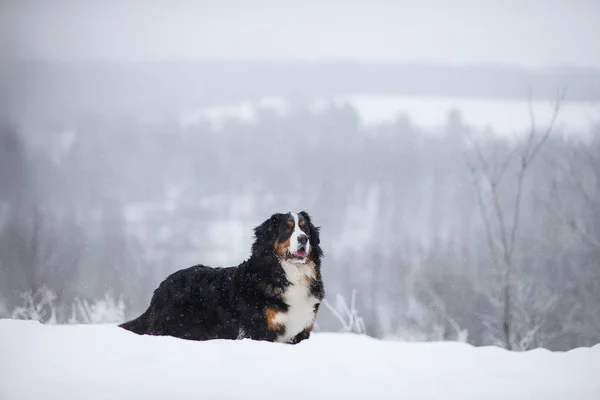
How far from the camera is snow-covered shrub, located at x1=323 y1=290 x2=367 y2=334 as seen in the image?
445 cm

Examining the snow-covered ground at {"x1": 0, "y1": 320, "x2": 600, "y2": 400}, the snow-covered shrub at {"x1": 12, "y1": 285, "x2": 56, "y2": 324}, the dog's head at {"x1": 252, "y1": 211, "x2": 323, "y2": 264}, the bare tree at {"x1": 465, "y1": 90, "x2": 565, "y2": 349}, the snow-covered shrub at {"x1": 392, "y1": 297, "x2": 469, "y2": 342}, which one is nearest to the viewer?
the snow-covered ground at {"x1": 0, "y1": 320, "x2": 600, "y2": 400}

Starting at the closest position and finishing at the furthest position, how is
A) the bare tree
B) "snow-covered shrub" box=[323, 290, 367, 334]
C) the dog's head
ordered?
the dog's head → "snow-covered shrub" box=[323, 290, 367, 334] → the bare tree

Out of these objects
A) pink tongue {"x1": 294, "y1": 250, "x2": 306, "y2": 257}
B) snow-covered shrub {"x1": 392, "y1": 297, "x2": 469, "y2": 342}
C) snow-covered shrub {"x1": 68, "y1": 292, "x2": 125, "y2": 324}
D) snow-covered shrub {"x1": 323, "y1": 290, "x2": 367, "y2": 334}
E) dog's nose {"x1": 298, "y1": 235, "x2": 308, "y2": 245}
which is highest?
dog's nose {"x1": 298, "y1": 235, "x2": 308, "y2": 245}

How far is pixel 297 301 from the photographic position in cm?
303

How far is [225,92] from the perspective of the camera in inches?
167

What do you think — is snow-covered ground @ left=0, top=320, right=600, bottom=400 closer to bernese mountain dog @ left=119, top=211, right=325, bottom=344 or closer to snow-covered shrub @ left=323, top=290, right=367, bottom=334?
bernese mountain dog @ left=119, top=211, right=325, bottom=344

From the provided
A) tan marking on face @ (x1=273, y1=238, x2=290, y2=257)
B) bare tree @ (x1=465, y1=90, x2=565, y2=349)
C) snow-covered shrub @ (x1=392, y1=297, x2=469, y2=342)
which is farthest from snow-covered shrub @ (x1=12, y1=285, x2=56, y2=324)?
bare tree @ (x1=465, y1=90, x2=565, y2=349)

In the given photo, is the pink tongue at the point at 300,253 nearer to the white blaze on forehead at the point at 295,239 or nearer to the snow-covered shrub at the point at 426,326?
the white blaze on forehead at the point at 295,239

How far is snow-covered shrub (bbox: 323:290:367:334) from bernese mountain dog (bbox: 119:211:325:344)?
1.36 meters

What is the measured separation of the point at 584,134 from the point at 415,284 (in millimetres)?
1932

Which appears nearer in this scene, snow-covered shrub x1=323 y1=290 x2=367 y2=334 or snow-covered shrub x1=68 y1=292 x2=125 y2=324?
snow-covered shrub x1=68 y1=292 x2=125 y2=324

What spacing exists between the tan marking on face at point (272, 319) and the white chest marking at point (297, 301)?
0.05 ft

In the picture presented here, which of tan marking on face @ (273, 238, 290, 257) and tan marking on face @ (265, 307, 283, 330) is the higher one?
tan marking on face @ (273, 238, 290, 257)

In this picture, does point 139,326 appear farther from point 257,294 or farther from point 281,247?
point 281,247
